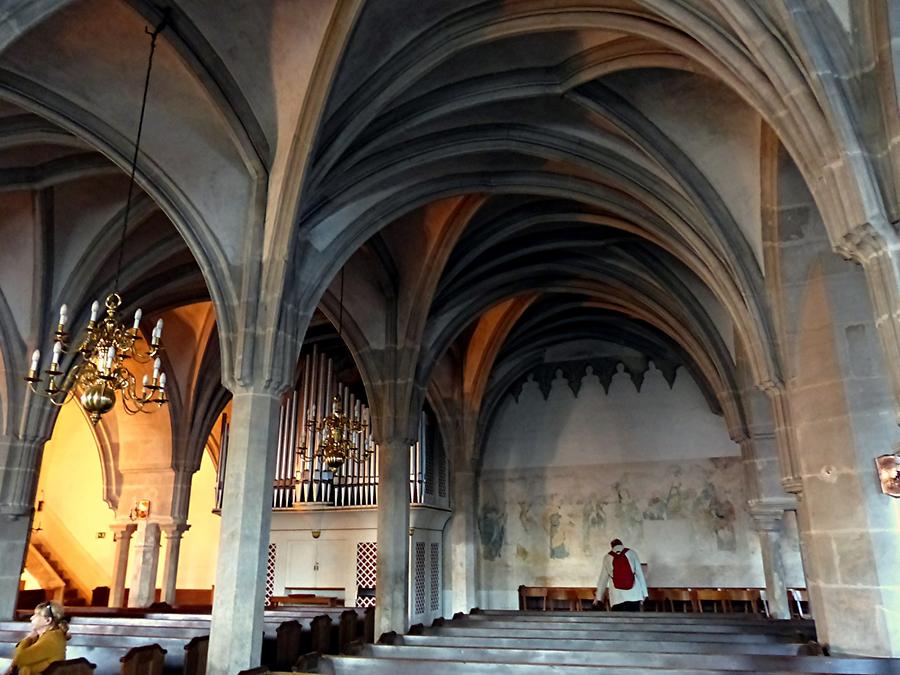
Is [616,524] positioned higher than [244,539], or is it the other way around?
[616,524]

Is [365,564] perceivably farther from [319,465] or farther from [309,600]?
[319,465]

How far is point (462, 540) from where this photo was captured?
19.0 meters

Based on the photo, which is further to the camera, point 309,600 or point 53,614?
point 309,600

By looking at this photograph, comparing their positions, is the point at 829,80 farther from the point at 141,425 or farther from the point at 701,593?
the point at 141,425

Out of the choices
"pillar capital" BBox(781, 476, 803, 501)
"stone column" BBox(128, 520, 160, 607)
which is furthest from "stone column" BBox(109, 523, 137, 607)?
"pillar capital" BBox(781, 476, 803, 501)

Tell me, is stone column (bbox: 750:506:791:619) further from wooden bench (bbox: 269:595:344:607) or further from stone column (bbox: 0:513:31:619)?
stone column (bbox: 0:513:31:619)

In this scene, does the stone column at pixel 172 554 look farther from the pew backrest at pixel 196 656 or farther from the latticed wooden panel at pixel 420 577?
the pew backrest at pixel 196 656

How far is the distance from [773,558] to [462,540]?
8.31 m

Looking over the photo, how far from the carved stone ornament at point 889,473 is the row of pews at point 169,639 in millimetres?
5792

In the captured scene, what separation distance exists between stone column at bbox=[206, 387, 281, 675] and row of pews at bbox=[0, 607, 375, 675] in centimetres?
78

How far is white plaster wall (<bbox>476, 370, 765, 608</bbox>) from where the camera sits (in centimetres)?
1800

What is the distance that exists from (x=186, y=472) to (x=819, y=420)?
14.7 m

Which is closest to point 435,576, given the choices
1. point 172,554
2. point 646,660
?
point 172,554

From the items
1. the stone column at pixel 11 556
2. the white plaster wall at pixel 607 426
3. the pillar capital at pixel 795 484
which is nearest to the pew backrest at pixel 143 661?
the stone column at pixel 11 556
